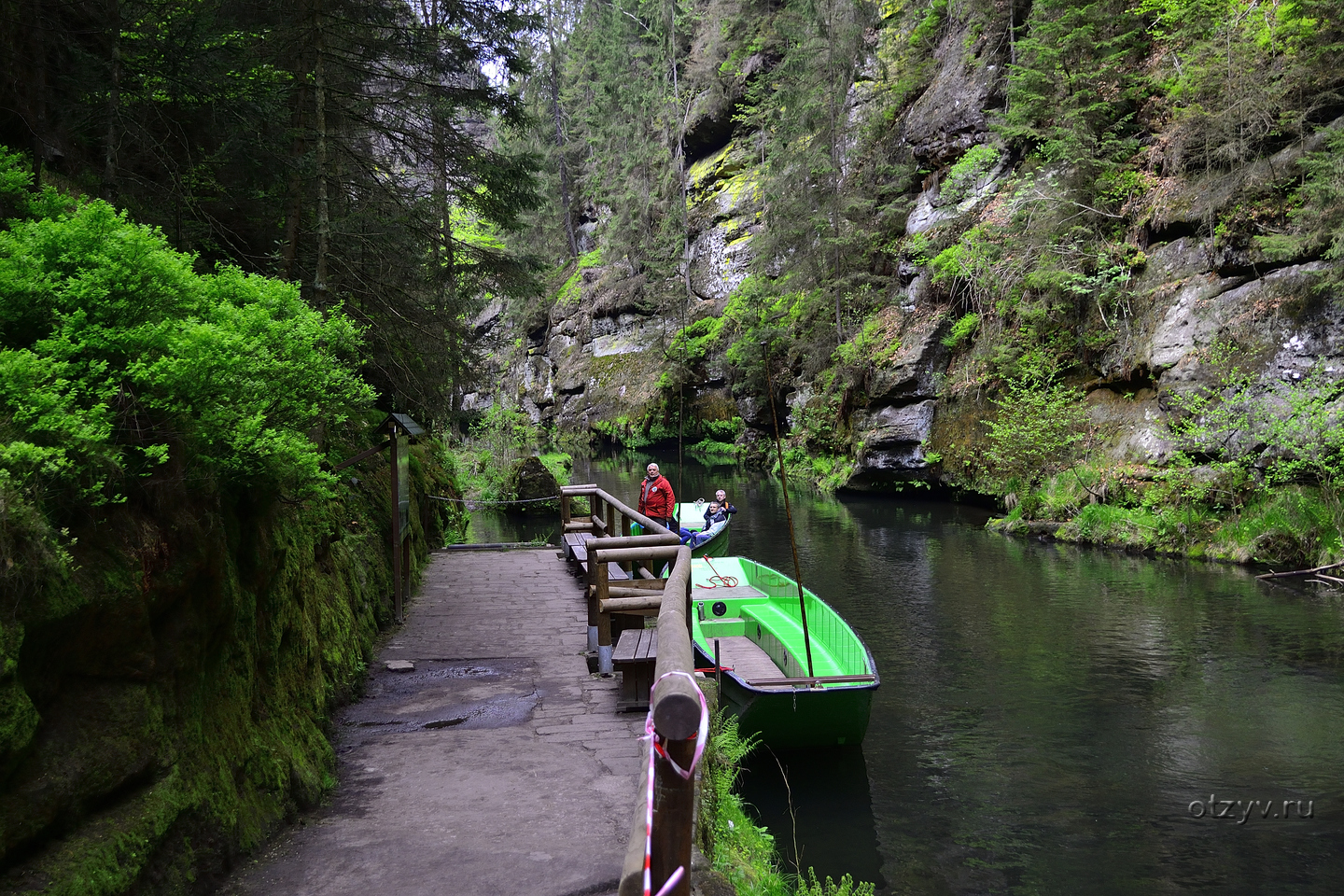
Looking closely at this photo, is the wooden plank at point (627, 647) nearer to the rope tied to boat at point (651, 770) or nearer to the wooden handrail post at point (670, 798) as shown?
the wooden handrail post at point (670, 798)

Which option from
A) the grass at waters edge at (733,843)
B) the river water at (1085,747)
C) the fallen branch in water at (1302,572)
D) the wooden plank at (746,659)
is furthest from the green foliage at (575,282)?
the grass at waters edge at (733,843)

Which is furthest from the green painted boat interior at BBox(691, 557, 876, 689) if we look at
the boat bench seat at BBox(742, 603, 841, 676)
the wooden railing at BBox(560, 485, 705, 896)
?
the wooden railing at BBox(560, 485, 705, 896)

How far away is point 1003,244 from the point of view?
20.8 meters

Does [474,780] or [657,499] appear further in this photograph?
[657,499]

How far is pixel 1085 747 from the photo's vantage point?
771 centimetres

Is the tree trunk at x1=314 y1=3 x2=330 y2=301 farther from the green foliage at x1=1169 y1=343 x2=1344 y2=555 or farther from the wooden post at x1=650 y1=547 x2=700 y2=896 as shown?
the green foliage at x1=1169 y1=343 x2=1344 y2=555

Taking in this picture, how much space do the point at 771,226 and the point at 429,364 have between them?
919 inches

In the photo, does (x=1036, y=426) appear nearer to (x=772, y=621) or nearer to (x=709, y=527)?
(x=709, y=527)

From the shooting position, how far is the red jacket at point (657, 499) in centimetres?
1210

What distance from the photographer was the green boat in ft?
24.4

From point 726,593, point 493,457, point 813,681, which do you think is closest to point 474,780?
point 813,681

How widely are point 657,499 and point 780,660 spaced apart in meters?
3.75

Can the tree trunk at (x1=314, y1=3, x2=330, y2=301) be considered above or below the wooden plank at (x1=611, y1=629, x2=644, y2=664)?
above

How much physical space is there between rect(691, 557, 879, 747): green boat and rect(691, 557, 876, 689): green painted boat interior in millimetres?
12
